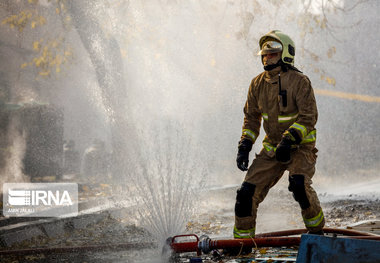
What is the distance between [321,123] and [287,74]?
19301 mm

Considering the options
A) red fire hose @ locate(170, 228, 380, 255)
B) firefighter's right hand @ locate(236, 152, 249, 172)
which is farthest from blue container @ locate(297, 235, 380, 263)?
firefighter's right hand @ locate(236, 152, 249, 172)

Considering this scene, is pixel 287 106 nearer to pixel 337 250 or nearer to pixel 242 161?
pixel 242 161

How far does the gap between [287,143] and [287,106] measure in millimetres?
383

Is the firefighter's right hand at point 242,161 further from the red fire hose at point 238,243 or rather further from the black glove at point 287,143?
the red fire hose at point 238,243

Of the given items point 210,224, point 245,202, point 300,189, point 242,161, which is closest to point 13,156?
point 210,224

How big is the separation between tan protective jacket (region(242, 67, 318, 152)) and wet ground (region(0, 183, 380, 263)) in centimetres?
106

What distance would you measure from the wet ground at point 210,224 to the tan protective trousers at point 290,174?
33cm

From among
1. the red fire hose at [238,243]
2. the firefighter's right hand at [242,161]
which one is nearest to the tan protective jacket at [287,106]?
the firefighter's right hand at [242,161]

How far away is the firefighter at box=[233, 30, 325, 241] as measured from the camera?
369 centimetres

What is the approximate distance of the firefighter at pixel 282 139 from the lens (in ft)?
12.1

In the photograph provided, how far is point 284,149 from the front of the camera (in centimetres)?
365

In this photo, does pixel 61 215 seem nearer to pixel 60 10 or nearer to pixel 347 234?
pixel 347 234

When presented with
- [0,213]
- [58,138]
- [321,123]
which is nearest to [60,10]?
[58,138]

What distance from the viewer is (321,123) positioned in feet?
73.2
